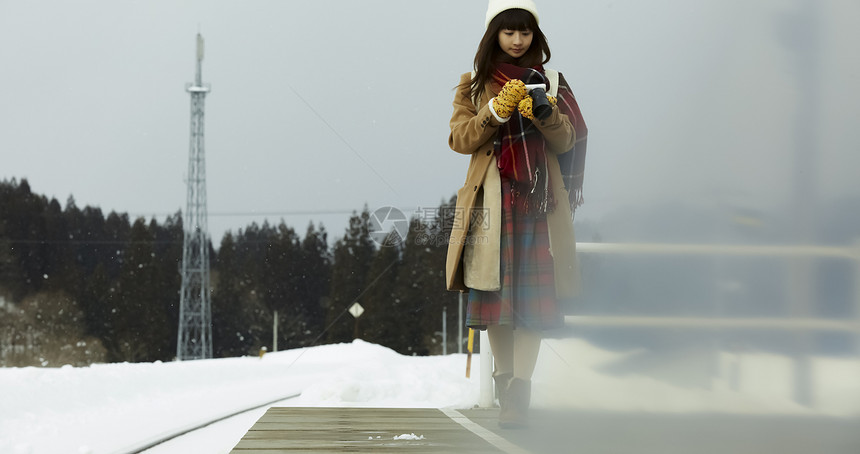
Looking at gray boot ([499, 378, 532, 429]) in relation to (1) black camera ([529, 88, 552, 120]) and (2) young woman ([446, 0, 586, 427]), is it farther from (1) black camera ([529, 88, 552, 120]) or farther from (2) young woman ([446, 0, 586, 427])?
(1) black camera ([529, 88, 552, 120])

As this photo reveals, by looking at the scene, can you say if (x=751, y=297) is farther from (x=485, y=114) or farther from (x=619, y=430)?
(x=485, y=114)

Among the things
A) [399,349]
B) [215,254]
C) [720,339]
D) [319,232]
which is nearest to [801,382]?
[720,339]

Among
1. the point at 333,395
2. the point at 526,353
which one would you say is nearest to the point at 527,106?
the point at 526,353

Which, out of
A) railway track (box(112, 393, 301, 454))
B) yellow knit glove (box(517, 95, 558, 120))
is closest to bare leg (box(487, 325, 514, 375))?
yellow knit glove (box(517, 95, 558, 120))

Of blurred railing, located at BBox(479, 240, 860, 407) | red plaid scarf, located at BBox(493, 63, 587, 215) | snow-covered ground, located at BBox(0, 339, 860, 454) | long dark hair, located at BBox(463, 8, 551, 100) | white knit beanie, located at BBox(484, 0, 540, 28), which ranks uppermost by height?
white knit beanie, located at BBox(484, 0, 540, 28)

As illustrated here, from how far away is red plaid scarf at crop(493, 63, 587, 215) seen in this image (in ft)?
4.70

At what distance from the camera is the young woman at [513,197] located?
1397 millimetres

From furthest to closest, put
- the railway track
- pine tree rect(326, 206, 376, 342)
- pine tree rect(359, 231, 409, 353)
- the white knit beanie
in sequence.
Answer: pine tree rect(359, 231, 409, 353), pine tree rect(326, 206, 376, 342), the railway track, the white knit beanie

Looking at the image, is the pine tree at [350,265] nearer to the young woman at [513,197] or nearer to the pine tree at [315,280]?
the pine tree at [315,280]

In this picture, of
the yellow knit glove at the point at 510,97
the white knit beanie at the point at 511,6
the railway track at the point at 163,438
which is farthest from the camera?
the railway track at the point at 163,438

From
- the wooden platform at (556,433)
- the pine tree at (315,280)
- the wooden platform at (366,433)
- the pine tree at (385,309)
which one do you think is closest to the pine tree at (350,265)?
the pine tree at (385,309)

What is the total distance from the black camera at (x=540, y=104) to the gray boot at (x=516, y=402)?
50cm

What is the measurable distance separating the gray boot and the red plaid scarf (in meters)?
0.34

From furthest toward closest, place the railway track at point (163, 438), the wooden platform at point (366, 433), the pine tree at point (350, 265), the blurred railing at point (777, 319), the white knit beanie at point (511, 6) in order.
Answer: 1. the pine tree at point (350, 265)
2. the railway track at point (163, 438)
3. the white knit beanie at point (511, 6)
4. the wooden platform at point (366, 433)
5. the blurred railing at point (777, 319)
